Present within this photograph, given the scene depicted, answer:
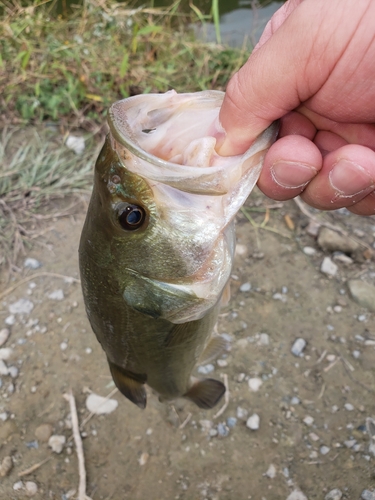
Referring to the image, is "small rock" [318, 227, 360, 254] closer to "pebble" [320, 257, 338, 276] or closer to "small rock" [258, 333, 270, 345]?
"pebble" [320, 257, 338, 276]

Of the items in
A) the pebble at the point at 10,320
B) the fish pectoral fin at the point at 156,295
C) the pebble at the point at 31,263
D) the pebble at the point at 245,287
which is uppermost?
the fish pectoral fin at the point at 156,295

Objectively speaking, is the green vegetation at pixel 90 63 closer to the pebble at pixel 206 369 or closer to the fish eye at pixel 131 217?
the pebble at pixel 206 369

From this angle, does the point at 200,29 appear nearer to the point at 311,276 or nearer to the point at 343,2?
the point at 311,276

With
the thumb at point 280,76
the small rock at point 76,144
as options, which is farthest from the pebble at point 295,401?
the small rock at point 76,144

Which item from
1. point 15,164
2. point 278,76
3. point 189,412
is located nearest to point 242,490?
point 189,412

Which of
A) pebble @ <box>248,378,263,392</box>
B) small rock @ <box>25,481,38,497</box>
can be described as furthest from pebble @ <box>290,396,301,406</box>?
small rock @ <box>25,481,38,497</box>
